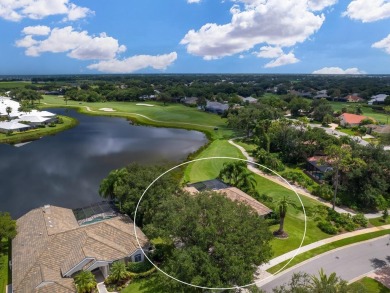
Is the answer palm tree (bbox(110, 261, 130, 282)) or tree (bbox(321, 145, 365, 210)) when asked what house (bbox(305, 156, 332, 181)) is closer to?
tree (bbox(321, 145, 365, 210))

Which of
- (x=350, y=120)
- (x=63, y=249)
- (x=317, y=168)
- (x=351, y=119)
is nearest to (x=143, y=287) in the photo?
(x=63, y=249)

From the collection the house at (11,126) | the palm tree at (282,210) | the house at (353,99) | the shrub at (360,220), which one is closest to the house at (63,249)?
the palm tree at (282,210)

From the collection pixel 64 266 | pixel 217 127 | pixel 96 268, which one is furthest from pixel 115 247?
pixel 217 127

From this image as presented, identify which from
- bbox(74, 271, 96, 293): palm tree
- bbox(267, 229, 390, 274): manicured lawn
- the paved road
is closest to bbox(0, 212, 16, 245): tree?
bbox(74, 271, 96, 293): palm tree

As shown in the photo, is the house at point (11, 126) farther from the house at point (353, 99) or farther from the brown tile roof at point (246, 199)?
the house at point (353, 99)

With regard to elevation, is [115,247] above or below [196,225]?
below

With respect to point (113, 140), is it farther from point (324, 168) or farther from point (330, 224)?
point (330, 224)
